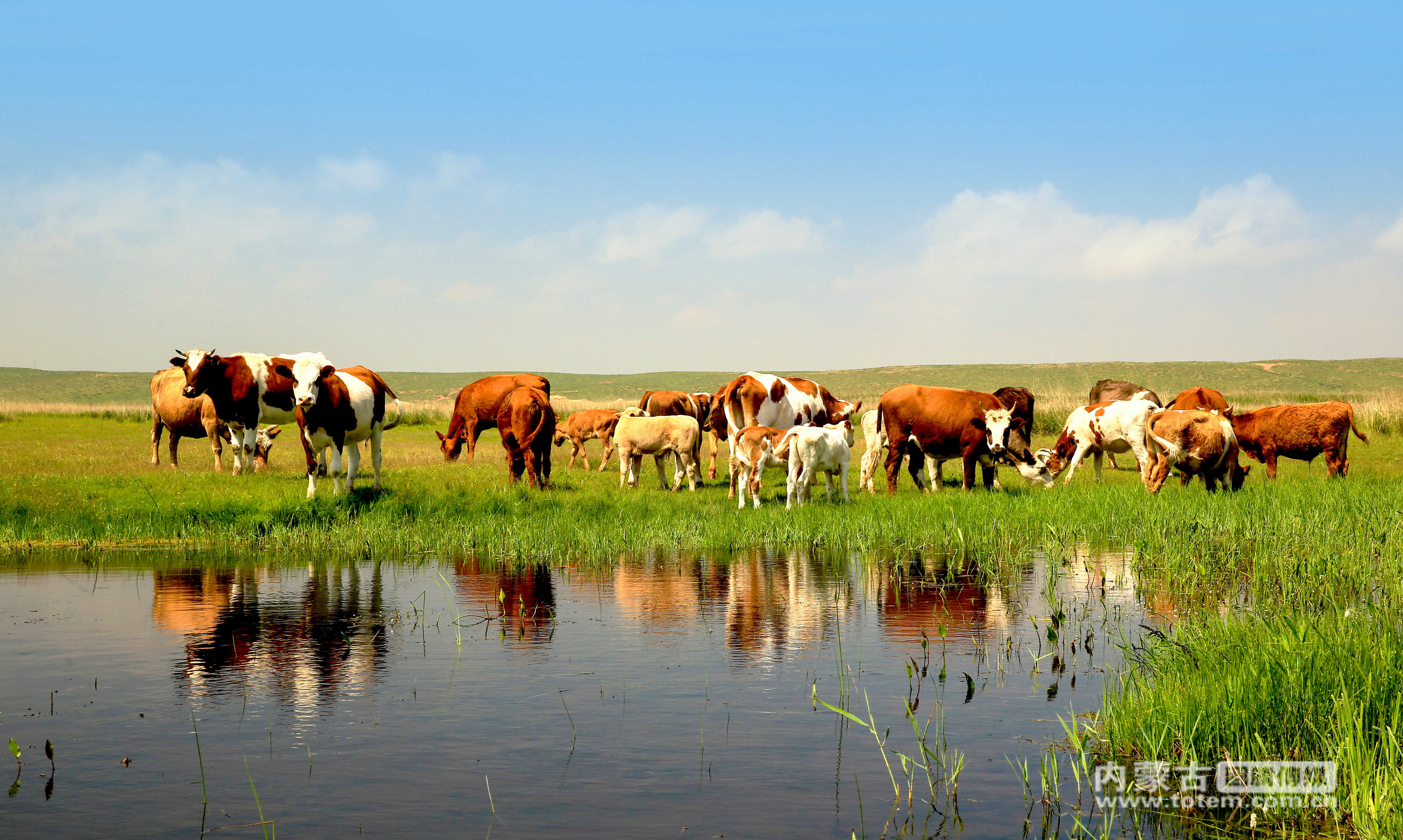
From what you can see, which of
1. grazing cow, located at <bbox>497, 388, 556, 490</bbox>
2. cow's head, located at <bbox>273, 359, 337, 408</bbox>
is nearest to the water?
cow's head, located at <bbox>273, 359, 337, 408</bbox>

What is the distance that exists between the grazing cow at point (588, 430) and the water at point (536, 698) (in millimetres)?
14204

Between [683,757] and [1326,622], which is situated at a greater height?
[1326,622]

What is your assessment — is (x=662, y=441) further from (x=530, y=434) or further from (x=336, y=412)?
(x=336, y=412)

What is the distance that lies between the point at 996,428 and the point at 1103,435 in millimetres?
3813

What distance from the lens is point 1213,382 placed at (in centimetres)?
13200

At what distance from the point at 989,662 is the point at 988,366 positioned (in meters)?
163

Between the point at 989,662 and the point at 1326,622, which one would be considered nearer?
the point at 1326,622

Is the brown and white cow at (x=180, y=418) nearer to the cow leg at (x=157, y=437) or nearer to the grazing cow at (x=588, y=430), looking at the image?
the cow leg at (x=157, y=437)

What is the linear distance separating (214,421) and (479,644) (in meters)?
18.1

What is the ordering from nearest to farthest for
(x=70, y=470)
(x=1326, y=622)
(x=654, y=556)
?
(x=1326, y=622) → (x=654, y=556) → (x=70, y=470)

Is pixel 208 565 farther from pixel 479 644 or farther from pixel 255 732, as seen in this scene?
pixel 255 732

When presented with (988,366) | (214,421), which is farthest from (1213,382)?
(214,421)

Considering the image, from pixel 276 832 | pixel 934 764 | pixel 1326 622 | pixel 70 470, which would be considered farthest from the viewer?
pixel 70 470

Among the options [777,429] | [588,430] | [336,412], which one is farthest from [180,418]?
[777,429]
